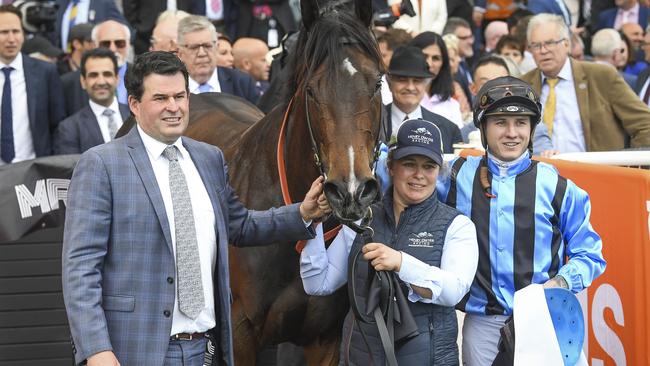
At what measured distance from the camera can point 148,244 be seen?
4.04 m

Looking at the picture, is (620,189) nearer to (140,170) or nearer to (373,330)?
(373,330)

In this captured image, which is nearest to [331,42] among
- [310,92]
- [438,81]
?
[310,92]

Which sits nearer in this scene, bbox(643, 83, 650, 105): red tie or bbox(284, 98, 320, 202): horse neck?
bbox(284, 98, 320, 202): horse neck

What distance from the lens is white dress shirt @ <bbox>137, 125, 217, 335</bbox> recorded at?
410 centimetres

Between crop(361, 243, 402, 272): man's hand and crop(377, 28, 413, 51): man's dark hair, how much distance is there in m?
5.41

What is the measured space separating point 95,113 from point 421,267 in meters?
5.57

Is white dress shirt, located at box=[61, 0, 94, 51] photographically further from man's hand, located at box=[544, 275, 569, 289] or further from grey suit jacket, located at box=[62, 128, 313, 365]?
man's hand, located at box=[544, 275, 569, 289]

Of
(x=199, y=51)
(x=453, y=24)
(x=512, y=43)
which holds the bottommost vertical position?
(x=199, y=51)

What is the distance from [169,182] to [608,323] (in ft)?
7.37

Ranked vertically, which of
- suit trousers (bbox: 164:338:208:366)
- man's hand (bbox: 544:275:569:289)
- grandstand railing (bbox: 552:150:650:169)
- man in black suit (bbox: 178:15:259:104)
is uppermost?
man in black suit (bbox: 178:15:259:104)

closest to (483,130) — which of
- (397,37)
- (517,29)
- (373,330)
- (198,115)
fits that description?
(373,330)

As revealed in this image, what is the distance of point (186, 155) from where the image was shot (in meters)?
4.29

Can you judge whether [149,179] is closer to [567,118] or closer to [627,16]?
[567,118]

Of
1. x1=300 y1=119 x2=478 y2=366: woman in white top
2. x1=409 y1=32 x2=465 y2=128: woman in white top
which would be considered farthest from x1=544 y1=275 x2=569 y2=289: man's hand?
x1=409 y1=32 x2=465 y2=128: woman in white top
